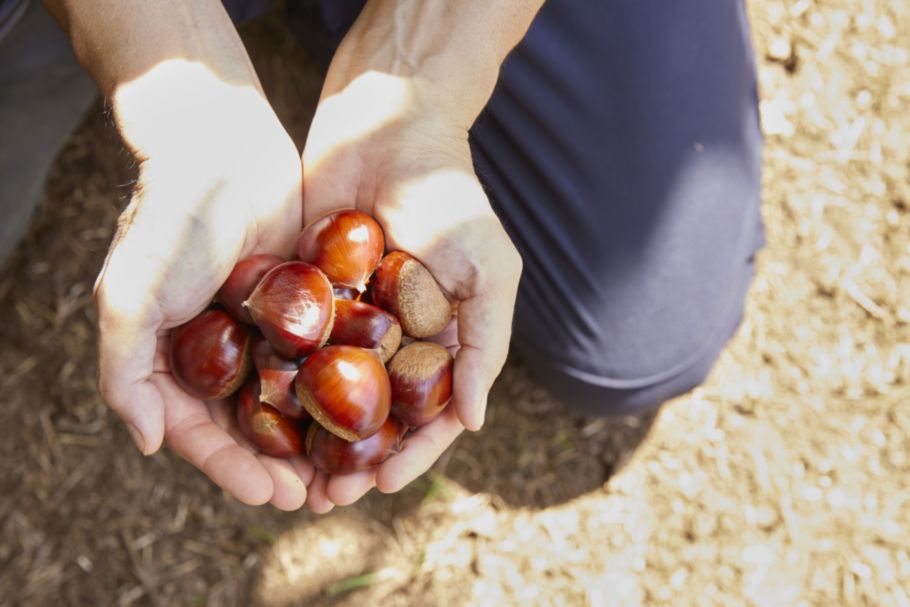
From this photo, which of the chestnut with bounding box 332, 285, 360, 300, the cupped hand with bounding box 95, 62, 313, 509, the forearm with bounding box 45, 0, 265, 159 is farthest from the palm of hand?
the chestnut with bounding box 332, 285, 360, 300

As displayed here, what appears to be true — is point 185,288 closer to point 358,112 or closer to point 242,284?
point 242,284

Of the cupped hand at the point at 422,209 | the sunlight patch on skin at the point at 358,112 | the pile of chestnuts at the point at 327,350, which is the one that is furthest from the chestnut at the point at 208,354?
the sunlight patch on skin at the point at 358,112

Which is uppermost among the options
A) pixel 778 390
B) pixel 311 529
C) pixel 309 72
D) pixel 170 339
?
pixel 170 339

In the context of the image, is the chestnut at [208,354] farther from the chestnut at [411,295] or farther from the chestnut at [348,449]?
the chestnut at [411,295]

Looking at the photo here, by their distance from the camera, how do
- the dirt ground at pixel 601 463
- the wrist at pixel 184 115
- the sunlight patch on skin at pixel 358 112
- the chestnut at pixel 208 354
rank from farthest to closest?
the dirt ground at pixel 601 463, the sunlight patch on skin at pixel 358 112, the wrist at pixel 184 115, the chestnut at pixel 208 354

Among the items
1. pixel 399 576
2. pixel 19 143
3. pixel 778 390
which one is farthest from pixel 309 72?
pixel 778 390

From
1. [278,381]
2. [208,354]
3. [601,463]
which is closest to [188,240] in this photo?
[208,354]

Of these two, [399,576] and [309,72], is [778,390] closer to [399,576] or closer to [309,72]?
[399,576]
